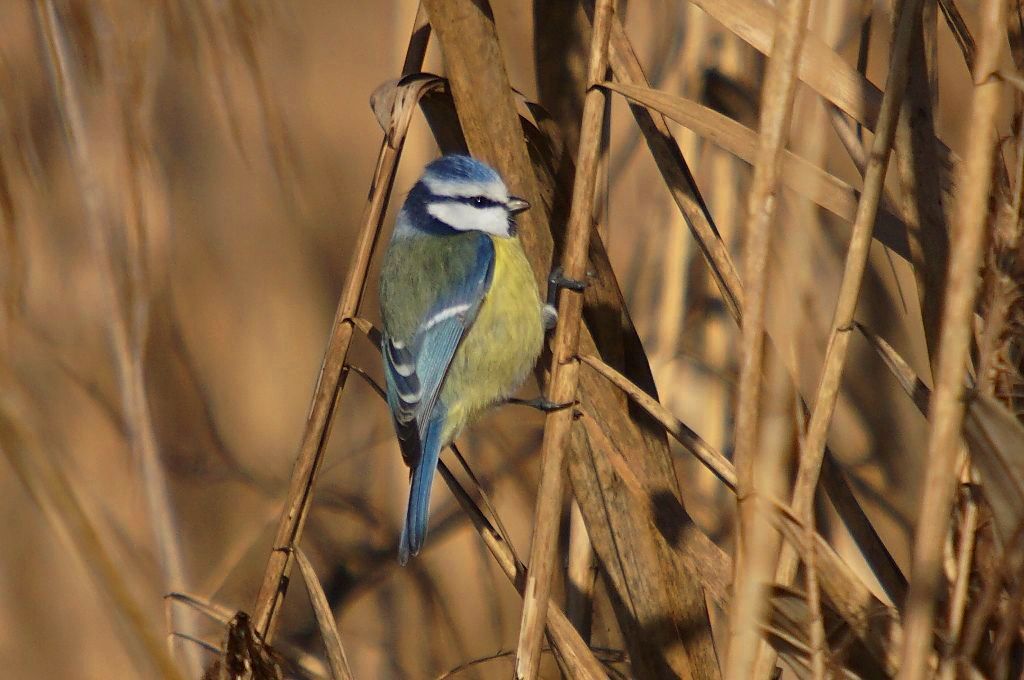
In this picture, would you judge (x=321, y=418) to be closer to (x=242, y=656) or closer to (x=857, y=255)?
(x=242, y=656)

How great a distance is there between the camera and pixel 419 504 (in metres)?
1.47

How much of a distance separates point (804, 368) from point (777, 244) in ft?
0.93

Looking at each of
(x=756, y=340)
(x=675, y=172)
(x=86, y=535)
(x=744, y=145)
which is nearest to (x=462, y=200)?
(x=675, y=172)

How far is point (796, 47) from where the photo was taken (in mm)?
676

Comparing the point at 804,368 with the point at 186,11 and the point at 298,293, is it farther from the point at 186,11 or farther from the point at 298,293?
the point at 186,11

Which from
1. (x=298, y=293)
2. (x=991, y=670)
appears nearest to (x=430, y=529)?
(x=298, y=293)

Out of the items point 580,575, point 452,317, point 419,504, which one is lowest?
point 580,575

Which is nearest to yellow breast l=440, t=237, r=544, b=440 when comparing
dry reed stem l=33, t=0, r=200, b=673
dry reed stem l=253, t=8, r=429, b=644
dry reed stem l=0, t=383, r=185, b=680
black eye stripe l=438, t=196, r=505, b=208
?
black eye stripe l=438, t=196, r=505, b=208

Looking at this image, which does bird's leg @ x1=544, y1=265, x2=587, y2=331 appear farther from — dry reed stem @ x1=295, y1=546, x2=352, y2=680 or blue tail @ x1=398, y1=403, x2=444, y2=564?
dry reed stem @ x1=295, y1=546, x2=352, y2=680

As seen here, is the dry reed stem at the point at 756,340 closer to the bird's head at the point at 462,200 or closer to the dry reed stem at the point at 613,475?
the dry reed stem at the point at 613,475

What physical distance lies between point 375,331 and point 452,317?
234 millimetres

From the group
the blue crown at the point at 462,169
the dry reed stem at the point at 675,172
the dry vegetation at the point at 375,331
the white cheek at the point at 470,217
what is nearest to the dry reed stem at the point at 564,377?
the dry vegetation at the point at 375,331

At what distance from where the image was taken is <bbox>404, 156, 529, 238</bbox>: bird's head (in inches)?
54.6

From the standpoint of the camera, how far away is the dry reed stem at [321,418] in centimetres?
122
